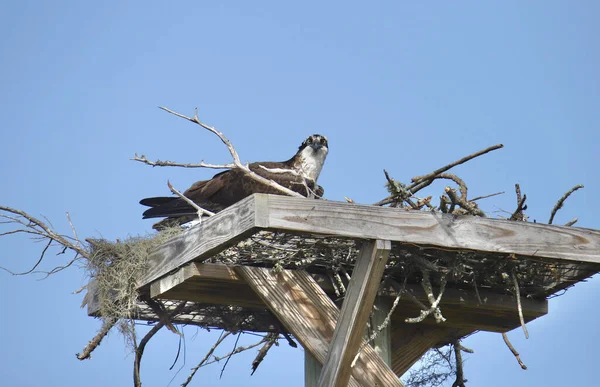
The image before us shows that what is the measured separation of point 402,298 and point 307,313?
78cm

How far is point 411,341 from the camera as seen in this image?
20.0 ft

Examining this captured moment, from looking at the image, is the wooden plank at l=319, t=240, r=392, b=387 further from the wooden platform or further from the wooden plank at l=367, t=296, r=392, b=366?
the wooden plank at l=367, t=296, r=392, b=366

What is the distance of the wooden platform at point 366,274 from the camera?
4.69 metres

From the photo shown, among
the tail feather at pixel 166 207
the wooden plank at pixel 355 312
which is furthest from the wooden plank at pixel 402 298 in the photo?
the tail feather at pixel 166 207

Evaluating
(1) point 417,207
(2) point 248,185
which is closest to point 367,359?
(1) point 417,207

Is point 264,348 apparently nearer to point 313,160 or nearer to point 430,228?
point 430,228

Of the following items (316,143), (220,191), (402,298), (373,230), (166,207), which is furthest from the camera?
(316,143)

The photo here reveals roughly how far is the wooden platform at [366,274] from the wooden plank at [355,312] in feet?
0.08

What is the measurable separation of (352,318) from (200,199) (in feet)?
9.48

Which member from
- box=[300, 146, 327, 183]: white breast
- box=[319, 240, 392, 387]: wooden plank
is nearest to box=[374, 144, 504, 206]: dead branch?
box=[319, 240, 392, 387]: wooden plank

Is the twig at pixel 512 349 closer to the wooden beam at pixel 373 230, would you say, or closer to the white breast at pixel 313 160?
the wooden beam at pixel 373 230

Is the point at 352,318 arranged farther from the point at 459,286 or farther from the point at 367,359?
the point at 459,286

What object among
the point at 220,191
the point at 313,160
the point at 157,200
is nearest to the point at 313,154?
the point at 313,160

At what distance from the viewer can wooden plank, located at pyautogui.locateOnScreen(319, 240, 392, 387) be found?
476cm
